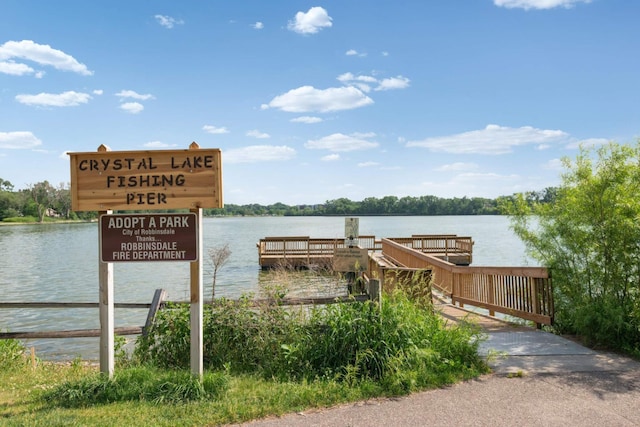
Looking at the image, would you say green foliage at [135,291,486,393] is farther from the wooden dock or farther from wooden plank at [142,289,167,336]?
the wooden dock

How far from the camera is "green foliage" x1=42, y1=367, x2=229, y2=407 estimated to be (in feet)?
14.6

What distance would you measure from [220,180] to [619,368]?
4919 millimetres

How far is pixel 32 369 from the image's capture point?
19.7 feet

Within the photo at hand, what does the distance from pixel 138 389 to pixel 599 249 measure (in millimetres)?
6184

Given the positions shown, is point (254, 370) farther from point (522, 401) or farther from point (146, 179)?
point (522, 401)

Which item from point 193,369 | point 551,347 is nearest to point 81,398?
point 193,369

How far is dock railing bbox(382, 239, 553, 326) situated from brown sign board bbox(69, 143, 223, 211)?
17.5 ft

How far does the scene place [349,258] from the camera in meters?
12.2

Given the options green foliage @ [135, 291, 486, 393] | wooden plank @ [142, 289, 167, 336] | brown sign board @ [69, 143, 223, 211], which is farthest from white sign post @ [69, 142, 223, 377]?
wooden plank @ [142, 289, 167, 336]

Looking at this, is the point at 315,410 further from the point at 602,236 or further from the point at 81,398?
the point at 602,236

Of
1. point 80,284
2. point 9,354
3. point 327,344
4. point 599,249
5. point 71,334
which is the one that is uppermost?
point 599,249

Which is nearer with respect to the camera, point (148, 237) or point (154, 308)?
point (148, 237)

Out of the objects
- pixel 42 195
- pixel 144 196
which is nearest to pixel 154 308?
pixel 144 196

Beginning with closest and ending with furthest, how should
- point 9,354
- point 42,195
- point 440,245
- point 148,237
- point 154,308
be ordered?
point 148,237 → point 154,308 → point 9,354 → point 440,245 → point 42,195
